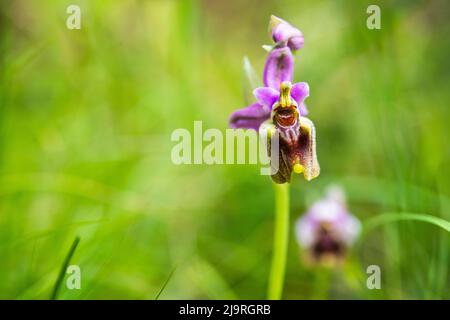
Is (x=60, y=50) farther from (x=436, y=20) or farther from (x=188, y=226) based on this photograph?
(x=436, y=20)

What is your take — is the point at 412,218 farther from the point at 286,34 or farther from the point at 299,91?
the point at 286,34

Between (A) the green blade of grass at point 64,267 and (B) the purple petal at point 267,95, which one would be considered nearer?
(A) the green blade of grass at point 64,267

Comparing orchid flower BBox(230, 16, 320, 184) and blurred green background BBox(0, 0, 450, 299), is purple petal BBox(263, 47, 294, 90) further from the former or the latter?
blurred green background BBox(0, 0, 450, 299)

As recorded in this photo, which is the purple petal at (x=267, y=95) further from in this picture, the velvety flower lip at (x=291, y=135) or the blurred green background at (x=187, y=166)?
the blurred green background at (x=187, y=166)

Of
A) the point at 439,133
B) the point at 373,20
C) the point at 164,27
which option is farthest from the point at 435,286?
the point at 164,27

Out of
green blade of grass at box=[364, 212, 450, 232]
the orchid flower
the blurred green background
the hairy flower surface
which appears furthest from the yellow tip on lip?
the hairy flower surface

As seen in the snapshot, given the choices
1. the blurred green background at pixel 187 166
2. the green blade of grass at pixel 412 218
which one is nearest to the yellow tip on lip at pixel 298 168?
the green blade of grass at pixel 412 218

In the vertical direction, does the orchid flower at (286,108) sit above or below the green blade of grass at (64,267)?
above
